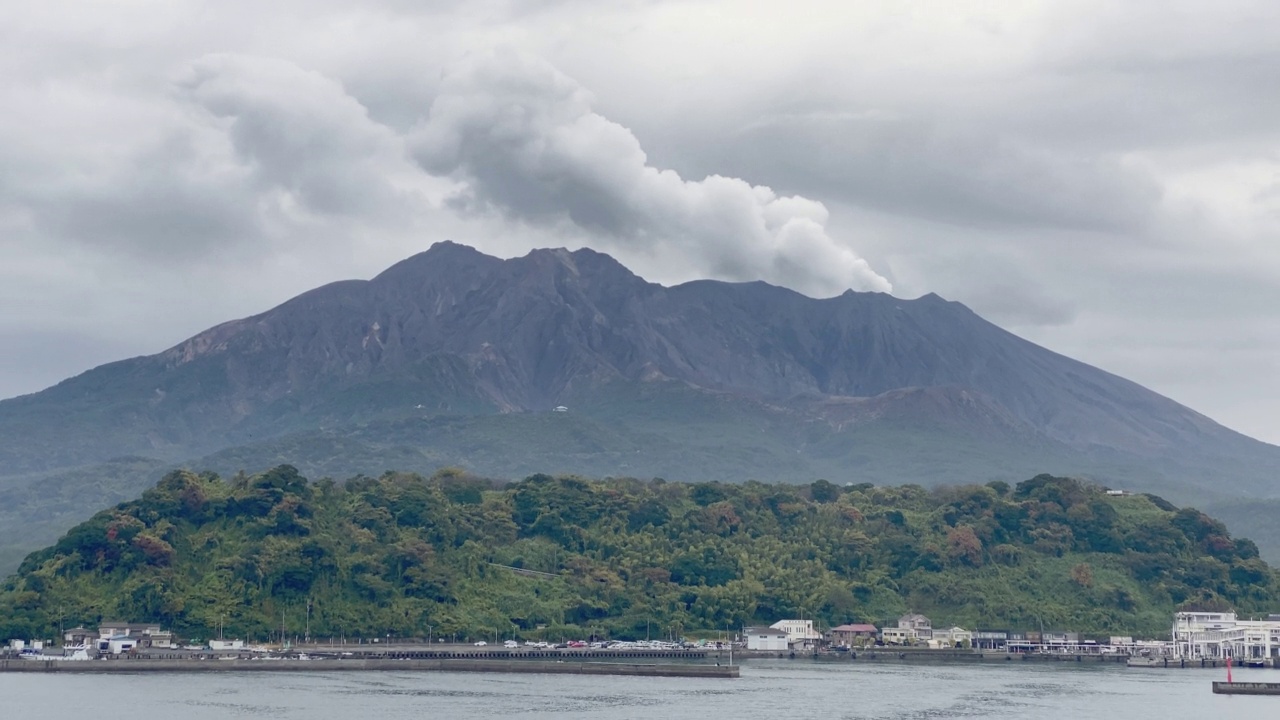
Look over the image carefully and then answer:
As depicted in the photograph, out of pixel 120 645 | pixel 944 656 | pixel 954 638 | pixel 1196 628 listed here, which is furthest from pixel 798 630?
pixel 120 645

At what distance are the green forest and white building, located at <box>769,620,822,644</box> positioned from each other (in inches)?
108

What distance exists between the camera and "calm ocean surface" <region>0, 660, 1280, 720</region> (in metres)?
84.3

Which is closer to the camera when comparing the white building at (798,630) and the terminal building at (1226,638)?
the terminal building at (1226,638)

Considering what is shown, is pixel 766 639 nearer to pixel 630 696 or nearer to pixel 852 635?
pixel 852 635

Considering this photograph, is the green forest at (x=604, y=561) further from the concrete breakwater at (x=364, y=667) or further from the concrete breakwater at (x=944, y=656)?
the concrete breakwater at (x=364, y=667)

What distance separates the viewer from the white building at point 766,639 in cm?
13438

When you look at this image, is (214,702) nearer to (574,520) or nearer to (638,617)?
(638,617)

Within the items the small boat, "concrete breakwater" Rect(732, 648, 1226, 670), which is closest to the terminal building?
"concrete breakwater" Rect(732, 648, 1226, 670)

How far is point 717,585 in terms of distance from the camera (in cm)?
14350

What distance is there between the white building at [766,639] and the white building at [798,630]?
1.82 feet

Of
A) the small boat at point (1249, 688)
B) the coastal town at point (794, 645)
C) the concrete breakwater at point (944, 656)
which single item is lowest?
the small boat at point (1249, 688)

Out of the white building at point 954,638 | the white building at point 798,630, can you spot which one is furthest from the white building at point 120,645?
the white building at point 954,638

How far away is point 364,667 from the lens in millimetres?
114125

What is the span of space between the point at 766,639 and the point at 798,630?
3.38 meters
